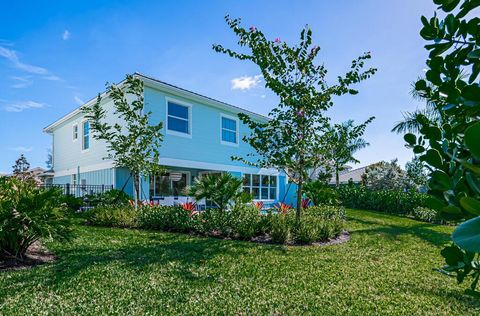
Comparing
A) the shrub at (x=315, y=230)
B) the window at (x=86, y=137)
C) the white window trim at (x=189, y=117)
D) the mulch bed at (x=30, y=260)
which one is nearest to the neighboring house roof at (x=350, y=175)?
the white window trim at (x=189, y=117)

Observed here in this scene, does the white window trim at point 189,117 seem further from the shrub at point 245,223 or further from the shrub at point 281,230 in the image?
the shrub at point 281,230

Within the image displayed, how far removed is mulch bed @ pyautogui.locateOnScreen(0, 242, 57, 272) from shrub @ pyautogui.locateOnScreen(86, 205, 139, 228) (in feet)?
12.9

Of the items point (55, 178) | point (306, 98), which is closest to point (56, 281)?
point (306, 98)

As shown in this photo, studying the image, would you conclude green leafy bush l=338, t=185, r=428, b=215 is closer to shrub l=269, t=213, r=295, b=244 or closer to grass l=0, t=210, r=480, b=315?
shrub l=269, t=213, r=295, b=244

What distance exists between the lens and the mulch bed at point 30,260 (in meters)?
5.59

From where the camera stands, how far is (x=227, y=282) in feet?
16.1

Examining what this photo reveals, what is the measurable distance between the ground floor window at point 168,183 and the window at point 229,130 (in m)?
3.20

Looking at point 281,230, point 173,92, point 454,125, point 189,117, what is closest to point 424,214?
point 281,230

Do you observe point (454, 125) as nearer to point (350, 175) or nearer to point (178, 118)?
point (178, 118)

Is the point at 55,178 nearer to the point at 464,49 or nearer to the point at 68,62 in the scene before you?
the point at 68,62

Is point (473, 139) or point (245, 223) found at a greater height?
point (473, 139)

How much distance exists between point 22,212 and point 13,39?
31.2ft

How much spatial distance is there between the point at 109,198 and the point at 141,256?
8.41m

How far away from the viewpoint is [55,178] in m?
22.4
